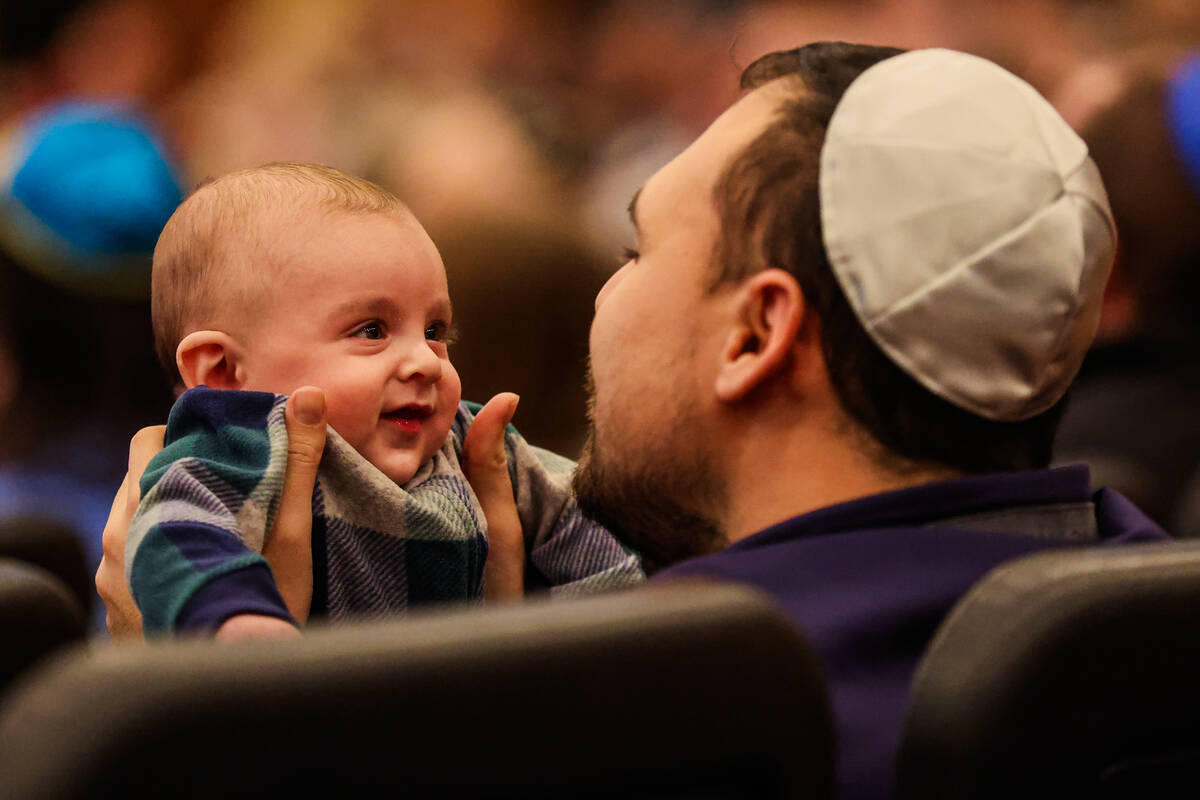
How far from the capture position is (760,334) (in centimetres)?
147

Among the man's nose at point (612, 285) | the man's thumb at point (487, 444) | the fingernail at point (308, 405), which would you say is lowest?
the man's thumb at point (487, 444)

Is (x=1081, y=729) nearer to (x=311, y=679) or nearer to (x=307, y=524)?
(x=311, y=679)

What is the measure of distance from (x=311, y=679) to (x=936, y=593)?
2.08 ft

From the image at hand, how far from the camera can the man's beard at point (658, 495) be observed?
1.55 m

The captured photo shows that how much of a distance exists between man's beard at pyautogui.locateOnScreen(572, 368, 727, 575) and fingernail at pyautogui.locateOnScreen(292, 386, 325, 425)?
1.08 ft

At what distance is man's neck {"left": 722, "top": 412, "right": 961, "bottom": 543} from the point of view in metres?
1.43

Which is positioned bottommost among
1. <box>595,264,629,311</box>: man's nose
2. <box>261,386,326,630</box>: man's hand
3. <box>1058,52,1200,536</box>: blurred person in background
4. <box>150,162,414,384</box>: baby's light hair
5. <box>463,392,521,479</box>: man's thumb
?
<box>1058,52,1200,536</box>: blurred person in background

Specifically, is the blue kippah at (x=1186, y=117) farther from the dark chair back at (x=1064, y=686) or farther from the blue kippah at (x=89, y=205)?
the dark chair back at (x=1064, y=686)

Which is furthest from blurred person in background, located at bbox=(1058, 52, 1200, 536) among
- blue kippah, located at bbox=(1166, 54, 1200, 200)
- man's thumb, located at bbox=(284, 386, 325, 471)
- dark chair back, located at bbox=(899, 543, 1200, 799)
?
dark chair back, located at bbox=(899, 543, 1200, 799)

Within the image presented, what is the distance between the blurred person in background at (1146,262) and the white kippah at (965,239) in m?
2.07

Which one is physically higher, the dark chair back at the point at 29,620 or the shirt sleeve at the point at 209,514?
the dark chair back at the point at 29,620

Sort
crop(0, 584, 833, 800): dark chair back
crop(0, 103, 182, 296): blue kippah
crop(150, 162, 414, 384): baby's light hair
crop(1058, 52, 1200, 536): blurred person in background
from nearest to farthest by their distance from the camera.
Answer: crop(0, 584, 833, 800): dark chair back, crop(150, 162, 414, 384): baby's light hair, crop(0, 103, 182, 296): blue kippah, crop(1058, 52, 1200, 536): blurred person in background

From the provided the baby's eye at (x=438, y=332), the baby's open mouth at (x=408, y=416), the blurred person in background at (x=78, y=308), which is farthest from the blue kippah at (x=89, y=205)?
the baby's open mouth at (x=408, y=416)

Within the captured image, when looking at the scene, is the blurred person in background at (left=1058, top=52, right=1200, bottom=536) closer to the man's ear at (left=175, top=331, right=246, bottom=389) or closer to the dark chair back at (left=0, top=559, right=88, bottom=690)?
the man's ear at (left=175, top=331, right=246, bottom=389)
